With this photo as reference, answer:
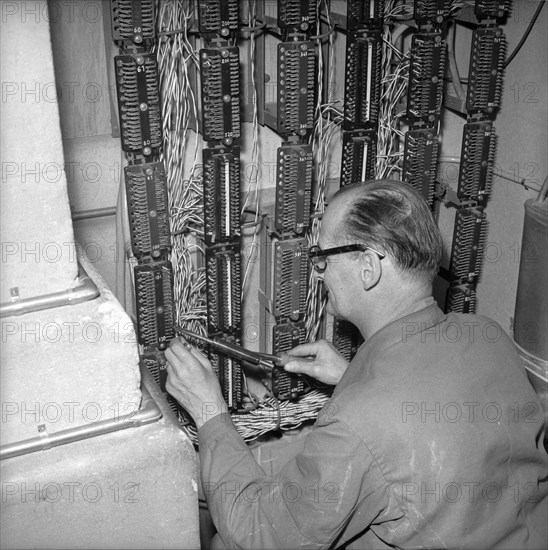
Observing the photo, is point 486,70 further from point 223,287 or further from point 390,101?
point 223,287

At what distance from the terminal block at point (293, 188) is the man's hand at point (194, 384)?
1.72 feet

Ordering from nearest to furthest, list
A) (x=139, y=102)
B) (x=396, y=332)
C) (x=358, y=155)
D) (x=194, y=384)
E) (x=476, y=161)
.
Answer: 1. (x=396, y=332)
2. (x=194, y=384)
3. (x=139, y=102)
4. (x=358, y=155)
5. (x=476, y=161)

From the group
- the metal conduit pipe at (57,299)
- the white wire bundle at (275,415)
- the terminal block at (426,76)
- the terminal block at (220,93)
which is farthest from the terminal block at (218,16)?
the white wire bundle at (275,415)

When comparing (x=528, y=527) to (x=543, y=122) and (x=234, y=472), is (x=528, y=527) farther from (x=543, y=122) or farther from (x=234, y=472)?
(x=543, y=122)

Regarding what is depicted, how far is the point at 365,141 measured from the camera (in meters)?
2.24

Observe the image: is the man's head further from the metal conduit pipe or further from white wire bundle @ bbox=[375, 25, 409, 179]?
white wire bundle @ bbox=[375, 25, 409, 179]

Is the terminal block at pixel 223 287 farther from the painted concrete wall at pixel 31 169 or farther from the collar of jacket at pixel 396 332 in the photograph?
the painted concrete wall at pixel 31 169

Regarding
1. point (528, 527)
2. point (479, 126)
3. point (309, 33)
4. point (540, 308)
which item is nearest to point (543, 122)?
point (479, 126)

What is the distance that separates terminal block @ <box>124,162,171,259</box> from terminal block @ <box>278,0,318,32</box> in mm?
503

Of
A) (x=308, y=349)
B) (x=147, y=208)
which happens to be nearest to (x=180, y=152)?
(x=147, y=208)

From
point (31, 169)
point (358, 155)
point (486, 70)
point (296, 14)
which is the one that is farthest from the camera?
point (486, 70)

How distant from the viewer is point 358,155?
224 cm

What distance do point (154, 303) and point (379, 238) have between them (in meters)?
0.78

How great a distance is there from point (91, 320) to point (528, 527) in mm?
977
